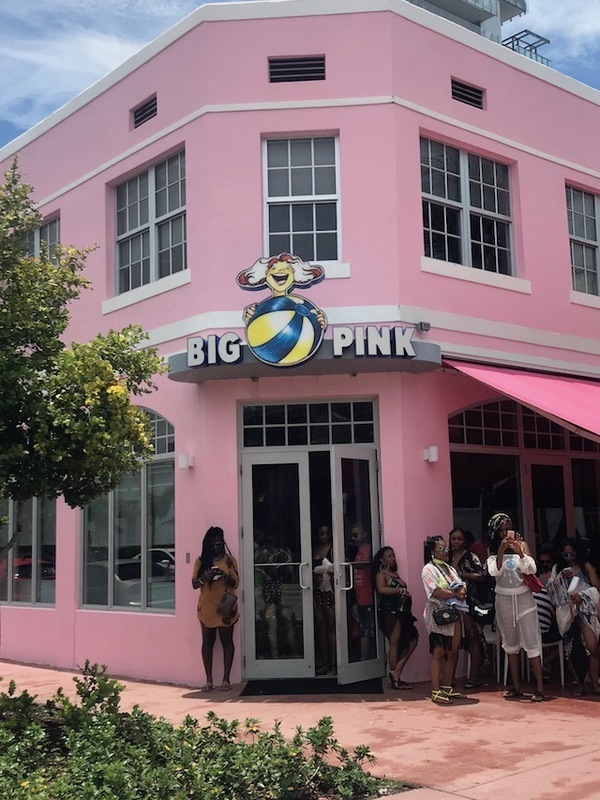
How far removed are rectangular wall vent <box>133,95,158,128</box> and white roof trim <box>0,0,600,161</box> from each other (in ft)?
1.74

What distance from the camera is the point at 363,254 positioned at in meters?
10.8

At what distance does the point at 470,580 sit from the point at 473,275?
12.7 ft

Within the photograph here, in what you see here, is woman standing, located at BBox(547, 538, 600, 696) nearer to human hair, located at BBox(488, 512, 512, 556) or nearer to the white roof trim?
human hair, located at BBox(488, 512, 512, 556)

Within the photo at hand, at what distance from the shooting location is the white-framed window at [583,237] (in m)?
13.3

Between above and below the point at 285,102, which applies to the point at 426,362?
below

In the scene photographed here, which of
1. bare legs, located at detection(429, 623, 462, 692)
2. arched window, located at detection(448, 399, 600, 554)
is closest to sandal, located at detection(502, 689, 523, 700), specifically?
bare legs, located at detection(429, 623, 462, 692)

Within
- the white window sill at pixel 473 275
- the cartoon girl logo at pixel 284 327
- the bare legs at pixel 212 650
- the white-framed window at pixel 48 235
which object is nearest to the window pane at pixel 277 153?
the cartoon girl logo at pixel 284 327

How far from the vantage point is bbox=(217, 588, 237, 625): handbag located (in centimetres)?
998

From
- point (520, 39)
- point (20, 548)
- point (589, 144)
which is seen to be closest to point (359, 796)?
point (20, 548)

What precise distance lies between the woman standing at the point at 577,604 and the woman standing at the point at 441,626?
1.08 metres

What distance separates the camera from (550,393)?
10.8m

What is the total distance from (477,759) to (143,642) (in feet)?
17.5

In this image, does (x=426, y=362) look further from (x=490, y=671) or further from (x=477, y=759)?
(x=477, y=759)

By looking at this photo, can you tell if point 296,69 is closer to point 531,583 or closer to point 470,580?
point 470,580
